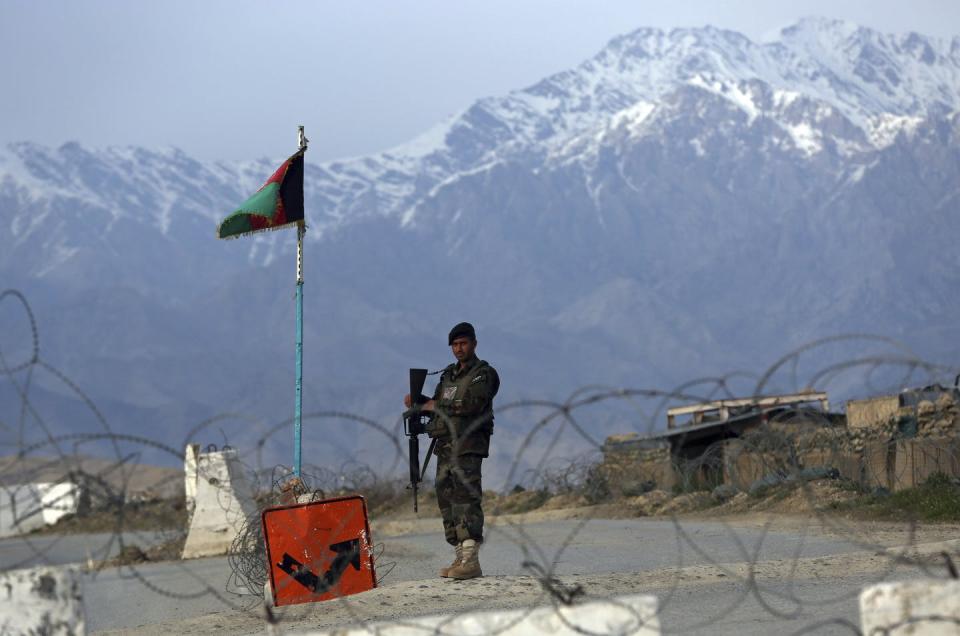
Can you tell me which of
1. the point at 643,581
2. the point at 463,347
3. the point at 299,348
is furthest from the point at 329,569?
the point at 299,348

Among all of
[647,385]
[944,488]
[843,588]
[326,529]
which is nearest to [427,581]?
[326,529]

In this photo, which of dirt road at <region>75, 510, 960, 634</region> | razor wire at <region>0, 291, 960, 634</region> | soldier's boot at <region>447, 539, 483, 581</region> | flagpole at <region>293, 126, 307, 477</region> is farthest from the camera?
flagpole at <region>293, 126, 307, 477</region>

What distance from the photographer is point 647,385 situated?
7859 inches

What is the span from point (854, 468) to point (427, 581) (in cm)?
1134

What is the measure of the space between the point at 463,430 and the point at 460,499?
0.45 m

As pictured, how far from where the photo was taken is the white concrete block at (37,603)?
Answer: 4.97 m

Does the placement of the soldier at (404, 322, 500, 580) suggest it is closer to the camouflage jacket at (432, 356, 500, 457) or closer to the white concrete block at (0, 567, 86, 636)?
the camouflage jacket at (432, 356, 500, 457)

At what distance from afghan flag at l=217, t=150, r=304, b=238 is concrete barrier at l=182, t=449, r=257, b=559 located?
541 cm

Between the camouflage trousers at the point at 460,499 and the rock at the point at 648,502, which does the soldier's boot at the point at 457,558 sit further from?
the rock at the point at 648,502

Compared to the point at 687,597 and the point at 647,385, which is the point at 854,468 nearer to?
the point at 687,597

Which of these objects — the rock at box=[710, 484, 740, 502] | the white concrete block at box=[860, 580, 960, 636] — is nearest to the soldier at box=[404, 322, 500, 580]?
the white concrete block at box=[860, 580, 960, 636]

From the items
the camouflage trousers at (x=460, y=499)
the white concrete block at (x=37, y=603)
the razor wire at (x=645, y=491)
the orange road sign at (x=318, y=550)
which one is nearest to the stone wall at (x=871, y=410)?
the razor wire at (x=645, y=491)

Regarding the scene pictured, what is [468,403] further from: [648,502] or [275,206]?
[648,502]

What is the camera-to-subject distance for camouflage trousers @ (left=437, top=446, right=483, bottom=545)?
9.22 metres
